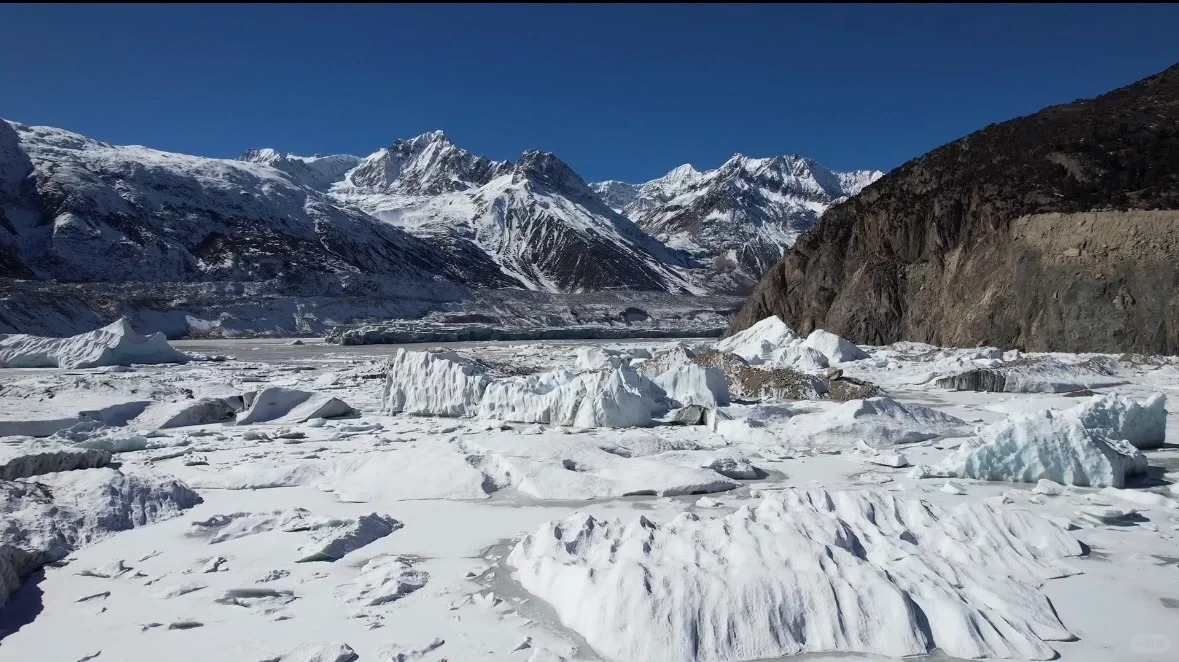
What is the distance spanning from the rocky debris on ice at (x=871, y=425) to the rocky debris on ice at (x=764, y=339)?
1153cm

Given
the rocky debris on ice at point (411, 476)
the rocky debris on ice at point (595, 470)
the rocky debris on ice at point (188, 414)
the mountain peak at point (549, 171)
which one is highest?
the mountain peak at point (549, 171)

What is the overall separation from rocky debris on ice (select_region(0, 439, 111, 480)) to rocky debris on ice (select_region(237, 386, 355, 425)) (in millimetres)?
4419

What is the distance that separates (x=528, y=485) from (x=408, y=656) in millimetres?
3890

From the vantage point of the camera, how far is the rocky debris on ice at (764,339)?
24156 millimetres

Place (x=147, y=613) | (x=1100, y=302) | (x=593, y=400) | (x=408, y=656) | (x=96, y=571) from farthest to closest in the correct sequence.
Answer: (x=1100, y=302)
(x=593, y=400)
(x=96, y=571)
(x=147, y=613)
(x=408, y=656)

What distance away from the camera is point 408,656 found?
4.34 meters

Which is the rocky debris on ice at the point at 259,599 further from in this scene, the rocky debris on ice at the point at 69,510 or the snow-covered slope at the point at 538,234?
the snow-covered slope at the point at 538,234

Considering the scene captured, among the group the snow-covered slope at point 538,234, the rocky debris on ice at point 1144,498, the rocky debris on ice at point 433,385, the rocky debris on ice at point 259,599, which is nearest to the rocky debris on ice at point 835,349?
the rocky debris on ice at point 433,385

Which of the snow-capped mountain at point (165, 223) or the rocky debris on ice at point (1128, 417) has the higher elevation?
the snow-capped mountain at point (165, 223)

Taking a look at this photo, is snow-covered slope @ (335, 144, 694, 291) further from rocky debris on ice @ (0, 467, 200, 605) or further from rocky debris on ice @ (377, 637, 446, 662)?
rocky debris on ice @ (377, 637, 446, 662)

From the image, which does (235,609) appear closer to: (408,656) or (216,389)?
(408,656)

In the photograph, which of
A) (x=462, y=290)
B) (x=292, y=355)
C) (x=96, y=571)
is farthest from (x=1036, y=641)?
(x=462, y=290)

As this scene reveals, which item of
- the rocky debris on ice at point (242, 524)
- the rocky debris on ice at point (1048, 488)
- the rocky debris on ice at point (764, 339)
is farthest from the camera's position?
the rocky debris on ice at point (764, 339)

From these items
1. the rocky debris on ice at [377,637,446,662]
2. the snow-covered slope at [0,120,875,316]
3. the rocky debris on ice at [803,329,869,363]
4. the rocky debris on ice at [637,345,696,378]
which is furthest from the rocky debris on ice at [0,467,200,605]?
the snow-covered slope at [0,120,875,316]
